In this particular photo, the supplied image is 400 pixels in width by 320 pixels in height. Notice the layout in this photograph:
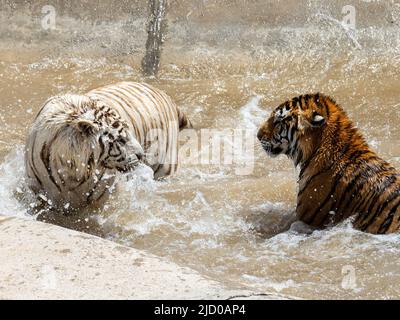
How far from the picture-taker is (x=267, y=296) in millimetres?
2629

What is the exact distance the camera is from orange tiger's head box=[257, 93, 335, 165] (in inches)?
161

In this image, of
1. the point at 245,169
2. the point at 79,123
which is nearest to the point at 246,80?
the point at 245,169

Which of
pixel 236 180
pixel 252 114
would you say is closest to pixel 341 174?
pixel 236 180

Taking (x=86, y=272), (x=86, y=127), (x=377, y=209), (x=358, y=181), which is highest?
(x=86, y=127)

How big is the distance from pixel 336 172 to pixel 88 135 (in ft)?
4.14

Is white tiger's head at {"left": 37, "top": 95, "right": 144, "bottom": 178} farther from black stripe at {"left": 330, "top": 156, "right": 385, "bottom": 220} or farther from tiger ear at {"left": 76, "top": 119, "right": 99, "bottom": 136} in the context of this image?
black stripe at {"left": 330, "top": 156, "right": 385, "bottom": 220}

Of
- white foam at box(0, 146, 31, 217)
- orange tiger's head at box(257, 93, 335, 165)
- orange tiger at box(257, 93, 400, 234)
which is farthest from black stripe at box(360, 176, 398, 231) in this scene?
white foam at box(0, 146, 31, 217)

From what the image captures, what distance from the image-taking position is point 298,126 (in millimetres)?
4141

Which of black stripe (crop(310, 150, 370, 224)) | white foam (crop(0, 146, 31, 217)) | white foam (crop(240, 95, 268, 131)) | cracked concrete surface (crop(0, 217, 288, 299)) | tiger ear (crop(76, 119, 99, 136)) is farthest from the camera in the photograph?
white foam (crop(240, 95, 268, 131))

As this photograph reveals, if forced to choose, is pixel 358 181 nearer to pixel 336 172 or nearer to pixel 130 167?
pixel 336 172
